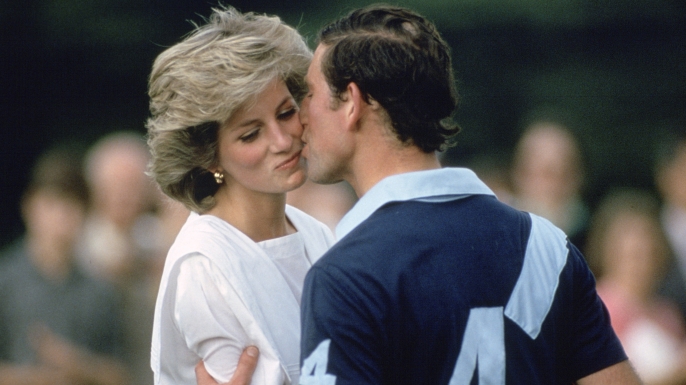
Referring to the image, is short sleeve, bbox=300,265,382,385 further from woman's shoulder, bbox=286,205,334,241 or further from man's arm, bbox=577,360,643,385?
woman's shoulder, bbox=286,205,334,241

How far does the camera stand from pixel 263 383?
8.10 feet

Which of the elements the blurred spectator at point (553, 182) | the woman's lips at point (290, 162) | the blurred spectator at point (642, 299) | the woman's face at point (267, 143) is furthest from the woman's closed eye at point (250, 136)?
the blurred spectator at point (553, 182)

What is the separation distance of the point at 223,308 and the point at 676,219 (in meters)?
3.29

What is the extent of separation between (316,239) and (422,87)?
77 centimetres

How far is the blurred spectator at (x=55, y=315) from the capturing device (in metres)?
4.42

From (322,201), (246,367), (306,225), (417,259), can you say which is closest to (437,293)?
(417,259)

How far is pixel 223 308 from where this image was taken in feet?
8.27

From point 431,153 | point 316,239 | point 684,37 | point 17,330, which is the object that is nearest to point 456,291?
point 431,153

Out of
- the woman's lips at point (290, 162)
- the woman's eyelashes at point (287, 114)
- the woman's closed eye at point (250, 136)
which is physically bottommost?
the woman's lips at point (290, 162)

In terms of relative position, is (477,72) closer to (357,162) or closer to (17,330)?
(17,330)

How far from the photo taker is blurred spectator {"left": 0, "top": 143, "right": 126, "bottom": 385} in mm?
4422

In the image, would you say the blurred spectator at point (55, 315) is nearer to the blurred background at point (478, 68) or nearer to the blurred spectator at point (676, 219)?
the blurred spectator at point (676, 219)

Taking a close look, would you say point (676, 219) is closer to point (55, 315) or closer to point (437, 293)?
point (55, 315)

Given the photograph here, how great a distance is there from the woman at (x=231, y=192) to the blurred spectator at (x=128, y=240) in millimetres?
1760
